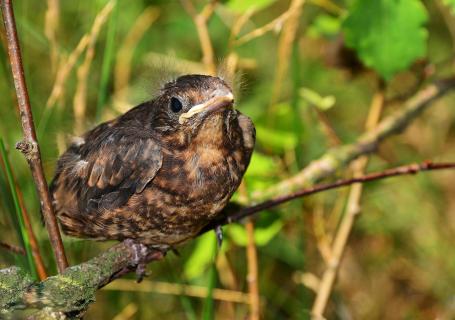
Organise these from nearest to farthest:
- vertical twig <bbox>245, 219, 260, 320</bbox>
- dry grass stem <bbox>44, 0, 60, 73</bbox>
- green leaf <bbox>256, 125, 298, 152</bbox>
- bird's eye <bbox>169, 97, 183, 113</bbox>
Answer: bird's eye <bbox>169, 97, 183, 113</bbox> → vertical twig <bbox>245, 219, 260, 320</bbox> → green leaf <bbox>256, 125, 298, 152</bbox> → dry grass stem <bbox>44, 0, 60, 73</bbox>

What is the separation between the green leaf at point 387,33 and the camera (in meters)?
2.87

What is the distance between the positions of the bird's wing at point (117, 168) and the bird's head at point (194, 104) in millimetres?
101

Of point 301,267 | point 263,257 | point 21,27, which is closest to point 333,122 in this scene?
point 263,257

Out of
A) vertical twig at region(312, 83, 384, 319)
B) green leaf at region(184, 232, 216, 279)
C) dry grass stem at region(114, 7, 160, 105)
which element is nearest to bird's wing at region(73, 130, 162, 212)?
green leaf at region(184, 232, 216, 279)

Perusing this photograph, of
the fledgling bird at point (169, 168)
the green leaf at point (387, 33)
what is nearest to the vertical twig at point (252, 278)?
the fledgling bird at point (169, 168)

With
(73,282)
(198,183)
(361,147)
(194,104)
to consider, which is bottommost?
(73,282)

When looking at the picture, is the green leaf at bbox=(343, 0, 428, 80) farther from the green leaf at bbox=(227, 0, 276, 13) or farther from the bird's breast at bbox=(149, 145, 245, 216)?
the bird's breast at bbox=(149, 145, 245, 216)

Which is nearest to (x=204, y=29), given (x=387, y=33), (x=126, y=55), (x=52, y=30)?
(x=52, y=30)

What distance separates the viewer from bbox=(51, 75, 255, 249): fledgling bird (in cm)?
240

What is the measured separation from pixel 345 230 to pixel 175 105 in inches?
54.4

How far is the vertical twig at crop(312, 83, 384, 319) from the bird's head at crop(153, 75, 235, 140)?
125 cm

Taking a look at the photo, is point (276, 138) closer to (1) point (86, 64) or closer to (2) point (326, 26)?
(2) point (326, 26)

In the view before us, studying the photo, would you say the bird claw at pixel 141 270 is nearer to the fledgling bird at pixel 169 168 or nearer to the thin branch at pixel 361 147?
the fledgling bird at pixel 169 168

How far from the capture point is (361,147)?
3330 millimetres
